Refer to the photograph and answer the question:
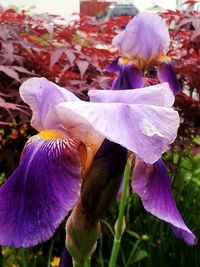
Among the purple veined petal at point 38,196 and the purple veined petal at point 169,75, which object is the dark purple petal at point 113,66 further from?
the purple veined petal at point 38,196

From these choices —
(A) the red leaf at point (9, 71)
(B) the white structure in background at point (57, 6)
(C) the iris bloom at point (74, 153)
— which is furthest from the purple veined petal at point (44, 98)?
(B) the white structure in background at point (57, 6)

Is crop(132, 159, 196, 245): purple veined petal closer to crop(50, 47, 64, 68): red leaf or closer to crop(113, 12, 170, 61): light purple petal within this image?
crop(50, 47, 64, 68): red leaf

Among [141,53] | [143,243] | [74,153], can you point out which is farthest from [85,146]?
[143,243]

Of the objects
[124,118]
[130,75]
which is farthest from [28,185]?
[130,75]

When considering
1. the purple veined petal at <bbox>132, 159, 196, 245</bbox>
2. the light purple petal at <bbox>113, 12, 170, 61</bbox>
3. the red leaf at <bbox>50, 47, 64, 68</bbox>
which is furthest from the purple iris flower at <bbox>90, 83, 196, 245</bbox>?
the light purple petal at <bbox>113, 12, 170, 61</bbox>

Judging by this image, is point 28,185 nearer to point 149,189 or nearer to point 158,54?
point 149,189

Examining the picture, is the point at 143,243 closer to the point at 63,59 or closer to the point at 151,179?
the point at 63,59

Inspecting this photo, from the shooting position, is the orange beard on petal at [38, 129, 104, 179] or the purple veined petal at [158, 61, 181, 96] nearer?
the orange beard on petal at [38, 129, 104, 179]
